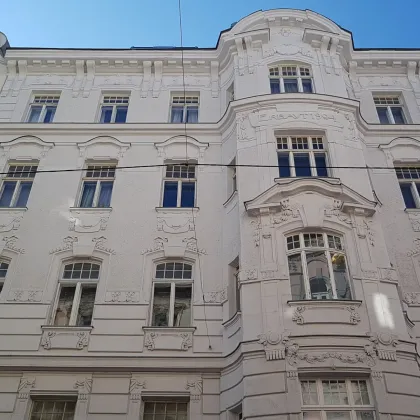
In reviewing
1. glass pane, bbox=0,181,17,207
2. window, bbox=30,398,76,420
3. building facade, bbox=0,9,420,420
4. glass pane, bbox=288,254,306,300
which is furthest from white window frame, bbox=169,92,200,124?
window, bbox=30,398,76,420

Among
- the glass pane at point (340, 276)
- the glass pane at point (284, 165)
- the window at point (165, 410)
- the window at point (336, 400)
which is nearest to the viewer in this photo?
the window at point (336, 400)

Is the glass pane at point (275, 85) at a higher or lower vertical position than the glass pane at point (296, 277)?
higher

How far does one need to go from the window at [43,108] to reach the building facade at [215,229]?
0.33ft

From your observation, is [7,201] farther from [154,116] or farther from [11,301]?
[154,116]

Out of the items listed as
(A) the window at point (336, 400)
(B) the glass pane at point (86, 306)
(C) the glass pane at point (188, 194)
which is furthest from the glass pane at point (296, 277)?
(B) the glass pane at point (86, 306)

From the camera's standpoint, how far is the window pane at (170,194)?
17.0 meters

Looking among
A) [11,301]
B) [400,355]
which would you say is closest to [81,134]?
[11,301]

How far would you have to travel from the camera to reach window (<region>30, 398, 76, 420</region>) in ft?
41.5

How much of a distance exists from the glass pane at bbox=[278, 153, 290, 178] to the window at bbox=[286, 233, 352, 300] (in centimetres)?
268

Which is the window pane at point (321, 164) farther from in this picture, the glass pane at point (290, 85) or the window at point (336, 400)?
the window at point (336, 400)

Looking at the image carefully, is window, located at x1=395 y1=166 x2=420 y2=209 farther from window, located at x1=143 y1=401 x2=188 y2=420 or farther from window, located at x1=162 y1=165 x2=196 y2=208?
window, located at x1=143 y1=401 x2=188 y2=420

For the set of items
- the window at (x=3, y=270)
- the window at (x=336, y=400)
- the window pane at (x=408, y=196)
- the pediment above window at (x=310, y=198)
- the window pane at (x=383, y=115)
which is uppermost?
the window pane at (x=383, y=115)

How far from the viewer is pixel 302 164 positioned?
16344 mm

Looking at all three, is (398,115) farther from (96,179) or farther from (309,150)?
(96,179)
